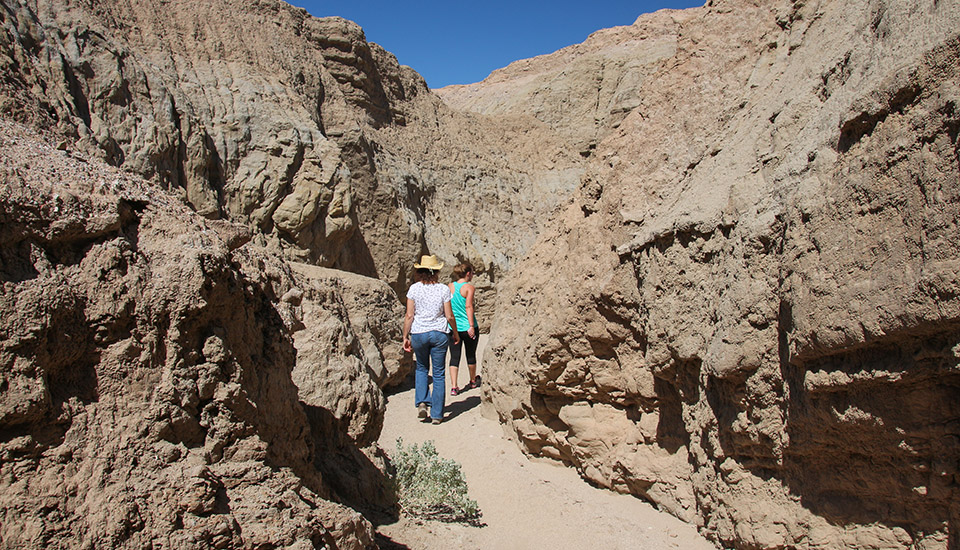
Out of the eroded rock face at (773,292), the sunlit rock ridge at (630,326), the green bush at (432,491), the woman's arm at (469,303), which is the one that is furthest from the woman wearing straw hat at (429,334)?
the green bush at (432,491)

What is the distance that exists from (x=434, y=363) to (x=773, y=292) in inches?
135

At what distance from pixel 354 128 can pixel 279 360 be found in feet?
30.1

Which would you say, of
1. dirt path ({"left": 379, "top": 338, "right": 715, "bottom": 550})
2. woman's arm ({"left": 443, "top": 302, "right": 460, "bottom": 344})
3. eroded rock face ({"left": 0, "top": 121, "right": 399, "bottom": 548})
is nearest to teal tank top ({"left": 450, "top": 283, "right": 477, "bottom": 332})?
woman's arm ({"left": 443, "top": 302, "right": 460, "bottom": 344})

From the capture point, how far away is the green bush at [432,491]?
11.7 feet

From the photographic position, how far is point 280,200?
9.02 metres

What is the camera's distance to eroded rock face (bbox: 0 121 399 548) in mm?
1723

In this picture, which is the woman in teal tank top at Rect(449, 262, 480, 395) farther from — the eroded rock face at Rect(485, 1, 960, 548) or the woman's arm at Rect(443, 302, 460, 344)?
the eroded rock face at Rect(485, 1, 960, 548)

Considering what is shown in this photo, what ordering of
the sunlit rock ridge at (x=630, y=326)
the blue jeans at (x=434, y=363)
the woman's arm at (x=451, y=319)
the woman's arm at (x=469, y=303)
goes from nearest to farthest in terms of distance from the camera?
the sunlit rock ridge at (x=630, y=326) → the blue jeans at (x=434, y=363) → the woman's arm at (x=451, y=319) → the woman's arm at (x=469, y=303)

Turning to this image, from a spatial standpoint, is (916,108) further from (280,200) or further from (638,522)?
(280,200)

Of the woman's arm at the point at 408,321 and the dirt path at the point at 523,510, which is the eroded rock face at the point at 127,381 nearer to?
the dirt path at the point at 523,510

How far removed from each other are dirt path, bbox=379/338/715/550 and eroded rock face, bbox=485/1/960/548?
0.14 meters

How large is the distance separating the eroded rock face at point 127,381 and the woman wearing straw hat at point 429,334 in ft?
10.9

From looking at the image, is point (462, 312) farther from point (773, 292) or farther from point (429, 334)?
point (773, 292)

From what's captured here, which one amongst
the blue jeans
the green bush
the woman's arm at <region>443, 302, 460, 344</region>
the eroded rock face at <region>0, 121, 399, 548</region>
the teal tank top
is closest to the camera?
the eroded rock face at <region>0, 121, 399, 548</region>
